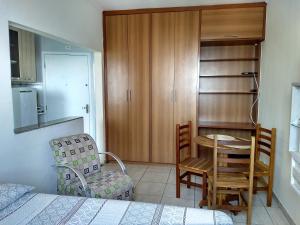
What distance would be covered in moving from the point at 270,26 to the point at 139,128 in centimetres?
256

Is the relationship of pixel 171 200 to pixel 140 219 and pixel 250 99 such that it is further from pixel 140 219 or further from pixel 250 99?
pixel 250 99

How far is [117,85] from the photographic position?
14.2 feet

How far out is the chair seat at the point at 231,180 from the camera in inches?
93.7

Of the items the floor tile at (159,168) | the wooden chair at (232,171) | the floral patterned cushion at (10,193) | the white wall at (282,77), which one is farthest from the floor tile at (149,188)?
the floral patterned cushion at (10,193)

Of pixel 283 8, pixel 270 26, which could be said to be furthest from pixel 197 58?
pixel 283 8

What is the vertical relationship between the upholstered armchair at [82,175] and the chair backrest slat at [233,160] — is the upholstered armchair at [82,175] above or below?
below

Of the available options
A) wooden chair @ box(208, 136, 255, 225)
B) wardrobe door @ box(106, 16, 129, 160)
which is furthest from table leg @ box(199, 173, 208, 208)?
wardrobe door @ box(106, 16, 129, 160)

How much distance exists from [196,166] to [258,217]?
2.72 feet

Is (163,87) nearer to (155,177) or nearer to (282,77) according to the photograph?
(155,177)

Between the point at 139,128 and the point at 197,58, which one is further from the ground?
the point at 197,58

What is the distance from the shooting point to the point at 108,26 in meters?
4.26

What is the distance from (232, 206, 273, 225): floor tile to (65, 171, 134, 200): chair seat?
3.85 ft

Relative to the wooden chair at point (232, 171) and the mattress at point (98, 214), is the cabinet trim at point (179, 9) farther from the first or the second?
the mattress at point (98, 214)

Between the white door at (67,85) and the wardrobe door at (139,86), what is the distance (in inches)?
32.3
